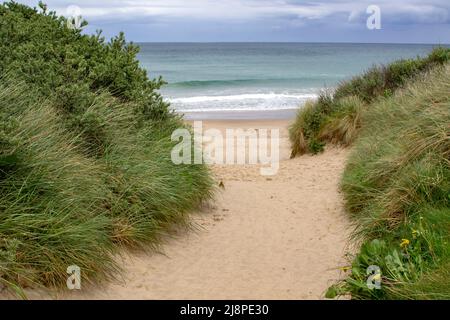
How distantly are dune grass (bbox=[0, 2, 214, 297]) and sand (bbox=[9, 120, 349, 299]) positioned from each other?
267 millimetres

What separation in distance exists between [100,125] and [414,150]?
368cm

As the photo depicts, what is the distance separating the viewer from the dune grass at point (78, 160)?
5430mm

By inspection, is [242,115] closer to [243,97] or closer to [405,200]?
[243,97]

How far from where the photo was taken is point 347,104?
13.7 m

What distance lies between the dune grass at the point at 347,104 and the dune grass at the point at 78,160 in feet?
17.0

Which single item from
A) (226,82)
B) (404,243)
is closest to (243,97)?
(226,82)

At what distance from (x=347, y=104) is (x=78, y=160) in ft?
27.1

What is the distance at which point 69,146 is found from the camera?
6637 mm

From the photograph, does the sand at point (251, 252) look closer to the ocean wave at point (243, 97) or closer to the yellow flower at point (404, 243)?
the yellow flower at point (404, 243)

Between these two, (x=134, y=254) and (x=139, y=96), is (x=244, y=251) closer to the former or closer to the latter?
(x=134, y=254)
